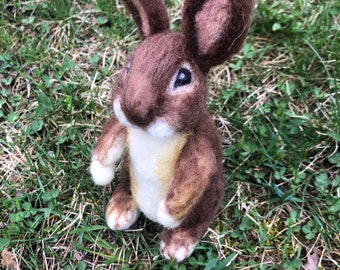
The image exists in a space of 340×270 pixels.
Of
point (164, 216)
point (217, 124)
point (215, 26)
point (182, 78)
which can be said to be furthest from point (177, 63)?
point (217, 124)

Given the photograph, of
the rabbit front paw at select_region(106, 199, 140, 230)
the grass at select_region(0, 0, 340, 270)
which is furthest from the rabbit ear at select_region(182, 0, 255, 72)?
the grass at select_region(0, 0, 340, 270)

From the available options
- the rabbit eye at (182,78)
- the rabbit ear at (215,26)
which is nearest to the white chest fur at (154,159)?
the rabbit eye at (182,78)

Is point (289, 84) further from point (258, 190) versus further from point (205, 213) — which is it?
point (205, 213)

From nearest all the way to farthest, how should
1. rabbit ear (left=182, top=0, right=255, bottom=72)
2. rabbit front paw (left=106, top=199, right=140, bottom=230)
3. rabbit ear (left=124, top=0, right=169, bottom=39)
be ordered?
rabbit ear (left=182, top=0, right=255, bottom=72) → rabbit ear (left=124, top=0, right=169, bottom=39) → rabbit front paw (left=106, top=199, right=140, bottom=230)

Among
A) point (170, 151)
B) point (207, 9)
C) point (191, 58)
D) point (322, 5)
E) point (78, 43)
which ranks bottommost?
point (322, 5)

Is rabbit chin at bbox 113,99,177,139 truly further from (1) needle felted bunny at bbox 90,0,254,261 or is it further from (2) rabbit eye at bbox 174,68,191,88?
(2) rabbit eye at bbox 174,68,191,88

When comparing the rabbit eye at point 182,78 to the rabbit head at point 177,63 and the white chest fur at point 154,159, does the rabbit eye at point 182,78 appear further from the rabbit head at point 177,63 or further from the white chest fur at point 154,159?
the white chest fur at point 154,159

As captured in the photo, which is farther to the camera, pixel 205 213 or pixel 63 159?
pixel 63 159

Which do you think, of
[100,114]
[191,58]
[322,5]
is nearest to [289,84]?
[322,5]
